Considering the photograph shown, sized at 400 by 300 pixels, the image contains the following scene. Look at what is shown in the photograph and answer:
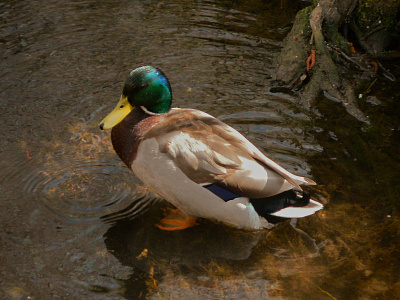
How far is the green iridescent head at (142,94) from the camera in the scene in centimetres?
344

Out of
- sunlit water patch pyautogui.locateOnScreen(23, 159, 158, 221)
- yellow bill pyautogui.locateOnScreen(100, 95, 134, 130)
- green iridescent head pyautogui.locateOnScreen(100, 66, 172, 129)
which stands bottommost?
sunlit water patch pyautogui.locateOnScreen(23, 159, 158, 221)

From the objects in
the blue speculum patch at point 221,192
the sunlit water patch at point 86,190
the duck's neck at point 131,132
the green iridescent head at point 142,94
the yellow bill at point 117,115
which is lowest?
the sunlit water patch at point 86,190

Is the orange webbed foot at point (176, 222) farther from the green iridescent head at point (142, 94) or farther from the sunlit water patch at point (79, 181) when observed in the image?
the green iridescent head at point (142, 94)

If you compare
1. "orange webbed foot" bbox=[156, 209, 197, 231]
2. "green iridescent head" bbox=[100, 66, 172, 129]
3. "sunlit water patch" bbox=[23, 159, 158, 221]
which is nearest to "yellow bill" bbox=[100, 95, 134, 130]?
"green iridescent head" bbox=[100, 66, 172, 129]

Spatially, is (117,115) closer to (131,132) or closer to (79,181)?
(131,132)

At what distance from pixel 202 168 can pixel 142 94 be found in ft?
2.43

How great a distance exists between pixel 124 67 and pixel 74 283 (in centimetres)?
298

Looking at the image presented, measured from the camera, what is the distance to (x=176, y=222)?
139 inches

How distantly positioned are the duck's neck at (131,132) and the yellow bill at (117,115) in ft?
0.12

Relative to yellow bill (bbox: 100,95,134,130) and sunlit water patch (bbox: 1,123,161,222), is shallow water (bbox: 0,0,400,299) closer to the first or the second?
sunlit water patch (bbox: 1,123,161,222)

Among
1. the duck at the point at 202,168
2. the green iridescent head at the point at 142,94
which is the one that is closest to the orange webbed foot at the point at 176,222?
the duck at the point at 202,168

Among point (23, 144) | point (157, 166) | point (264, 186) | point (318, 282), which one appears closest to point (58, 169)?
point (23, 144)

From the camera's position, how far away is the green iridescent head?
3.44m

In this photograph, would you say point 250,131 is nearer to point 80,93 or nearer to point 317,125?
point 317,125
